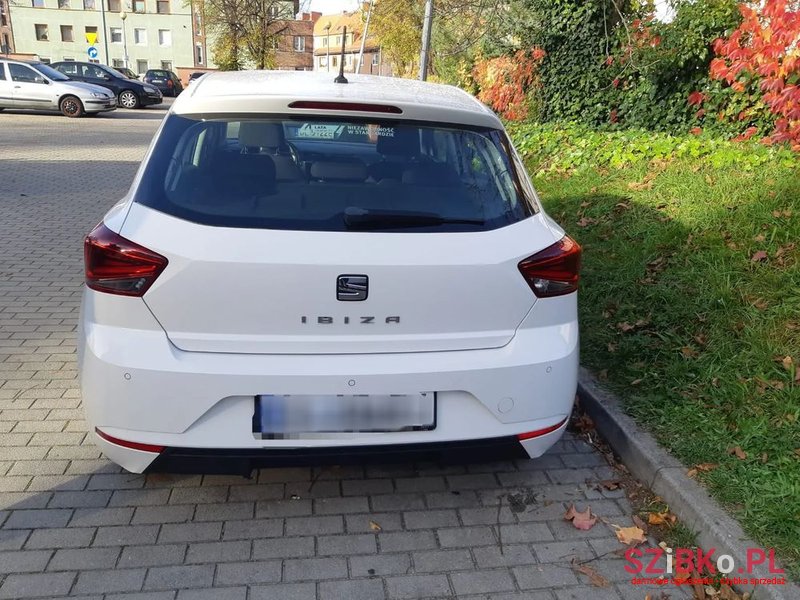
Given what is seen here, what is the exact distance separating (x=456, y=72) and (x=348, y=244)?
51.4ft

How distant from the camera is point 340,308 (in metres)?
2.54

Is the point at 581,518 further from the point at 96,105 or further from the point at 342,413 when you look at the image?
the point at 96,105

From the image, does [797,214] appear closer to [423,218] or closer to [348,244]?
[423,218]

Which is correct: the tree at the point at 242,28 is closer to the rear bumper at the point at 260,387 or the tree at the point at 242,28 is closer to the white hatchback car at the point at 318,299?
the white hatchback car at the point at 318,299

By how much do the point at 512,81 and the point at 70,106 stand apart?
15481 millimetres

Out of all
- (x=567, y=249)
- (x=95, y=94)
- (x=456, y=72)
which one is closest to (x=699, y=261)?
(x=567, y=249)

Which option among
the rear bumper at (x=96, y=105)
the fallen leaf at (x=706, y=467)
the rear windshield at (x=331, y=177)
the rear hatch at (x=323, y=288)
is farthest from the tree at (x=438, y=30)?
the rear hatch at (x=323, y=288)

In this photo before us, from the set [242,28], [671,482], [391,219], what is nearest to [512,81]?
[671,482]

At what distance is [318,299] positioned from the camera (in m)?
2.52

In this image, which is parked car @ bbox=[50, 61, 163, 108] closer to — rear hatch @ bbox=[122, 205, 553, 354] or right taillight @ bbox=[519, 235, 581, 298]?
rear hatch @ bbox=[122, 205, 553, 354]

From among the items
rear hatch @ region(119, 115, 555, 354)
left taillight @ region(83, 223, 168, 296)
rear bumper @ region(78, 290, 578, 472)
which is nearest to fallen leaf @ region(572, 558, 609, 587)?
rear bumper @ region(78, 290, 578, 472)

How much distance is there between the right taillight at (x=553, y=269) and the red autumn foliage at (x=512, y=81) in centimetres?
1010

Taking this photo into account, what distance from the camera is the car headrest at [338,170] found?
2859 millimetres

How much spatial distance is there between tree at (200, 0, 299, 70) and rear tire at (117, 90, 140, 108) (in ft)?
37.1
